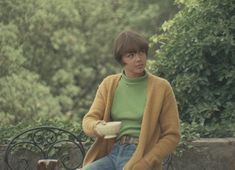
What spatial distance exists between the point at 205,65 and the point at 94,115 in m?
2.82

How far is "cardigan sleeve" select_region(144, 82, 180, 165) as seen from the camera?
3602 millimetres

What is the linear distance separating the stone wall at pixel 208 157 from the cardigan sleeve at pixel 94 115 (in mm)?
1773

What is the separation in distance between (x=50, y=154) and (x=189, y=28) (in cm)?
205

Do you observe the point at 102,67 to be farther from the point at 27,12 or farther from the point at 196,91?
the point at 196,91

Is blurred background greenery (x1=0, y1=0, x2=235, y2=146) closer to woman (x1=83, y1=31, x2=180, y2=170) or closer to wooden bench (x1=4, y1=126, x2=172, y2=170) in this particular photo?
wooden bench (x1=4, y1=126, x2=172, y2=170)

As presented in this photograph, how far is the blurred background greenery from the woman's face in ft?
6.18

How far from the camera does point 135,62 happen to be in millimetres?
3721

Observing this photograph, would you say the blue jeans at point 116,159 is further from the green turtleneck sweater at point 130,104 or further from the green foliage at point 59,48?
the green foliage at point 59,48

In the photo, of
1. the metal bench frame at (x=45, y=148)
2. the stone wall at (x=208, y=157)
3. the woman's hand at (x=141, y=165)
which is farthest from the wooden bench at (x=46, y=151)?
the woman's hand at (x=141, y=165)

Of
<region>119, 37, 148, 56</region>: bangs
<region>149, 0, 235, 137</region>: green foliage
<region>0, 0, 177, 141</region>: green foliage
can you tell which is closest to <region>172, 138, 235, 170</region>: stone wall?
<region>149, 0, 235, 137</region>: green foliage

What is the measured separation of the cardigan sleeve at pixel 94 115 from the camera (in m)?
3.71

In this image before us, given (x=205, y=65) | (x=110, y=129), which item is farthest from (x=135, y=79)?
(x=205, y=65)

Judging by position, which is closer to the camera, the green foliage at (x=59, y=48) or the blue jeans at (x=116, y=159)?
the blue jeans at (x=116, y=159)

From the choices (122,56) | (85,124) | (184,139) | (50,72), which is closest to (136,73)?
(122,56)
